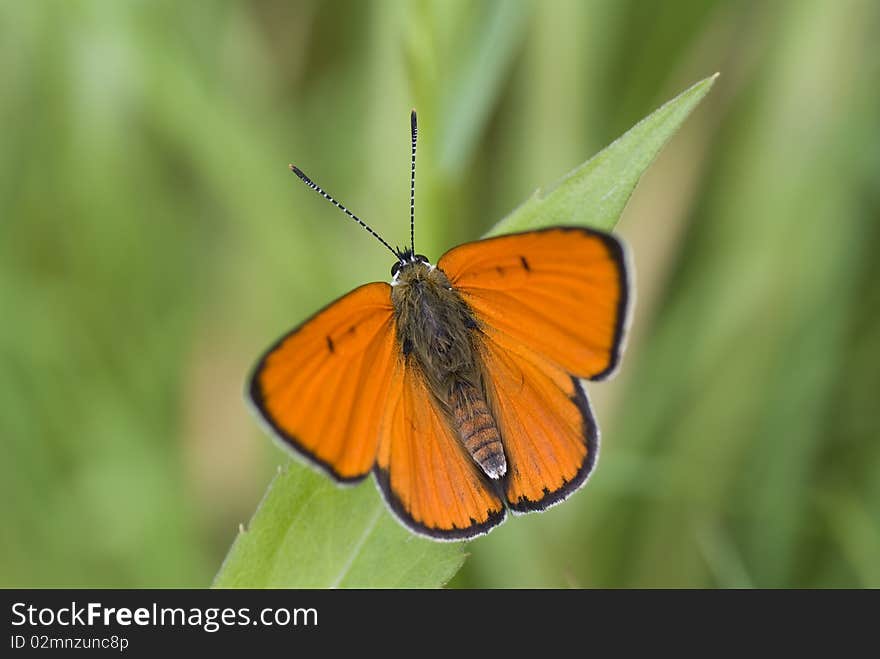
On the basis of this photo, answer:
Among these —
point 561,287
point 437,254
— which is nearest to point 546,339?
point 561,287

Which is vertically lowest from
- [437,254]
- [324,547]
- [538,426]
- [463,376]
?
[324,547]

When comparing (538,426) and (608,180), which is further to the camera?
(538,426)

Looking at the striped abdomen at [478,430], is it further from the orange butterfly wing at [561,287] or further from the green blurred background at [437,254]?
the green blurred background at [437,254]

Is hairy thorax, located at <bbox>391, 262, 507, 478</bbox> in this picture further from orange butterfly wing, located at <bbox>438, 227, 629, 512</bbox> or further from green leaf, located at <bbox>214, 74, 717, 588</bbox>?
green leaf, located at <bbox>214, 74, 717, 588</bbox>

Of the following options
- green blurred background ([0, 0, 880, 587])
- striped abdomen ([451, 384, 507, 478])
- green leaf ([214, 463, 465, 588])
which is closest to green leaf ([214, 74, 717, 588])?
green leaf ([214, 463, 465, 588])

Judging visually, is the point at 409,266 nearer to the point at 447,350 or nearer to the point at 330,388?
the point at 447,350

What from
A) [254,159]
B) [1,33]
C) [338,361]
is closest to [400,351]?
[338,361]
